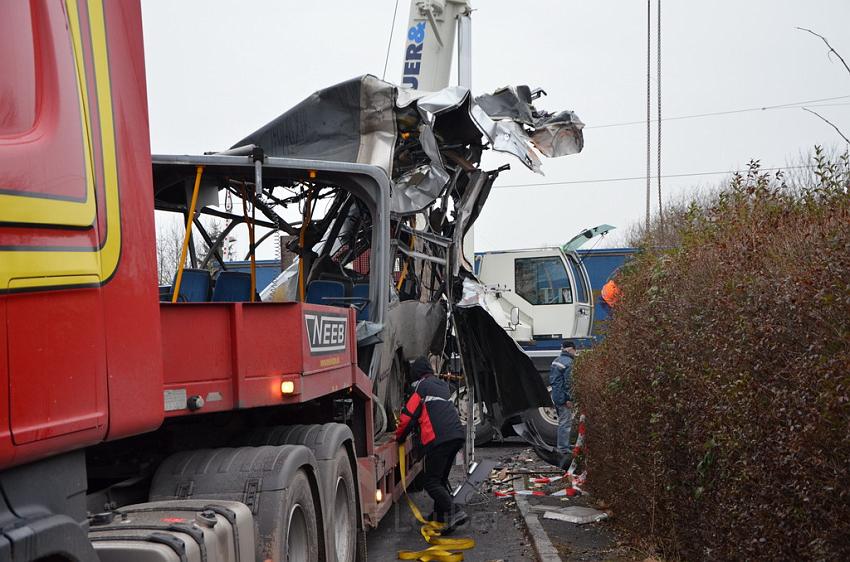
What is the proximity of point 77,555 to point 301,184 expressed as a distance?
6.08m

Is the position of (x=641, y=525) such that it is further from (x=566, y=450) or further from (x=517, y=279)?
(x=517, y=279)

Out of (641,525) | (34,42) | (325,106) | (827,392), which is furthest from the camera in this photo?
(325,106)

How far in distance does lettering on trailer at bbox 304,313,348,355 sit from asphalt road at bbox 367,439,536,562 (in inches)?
118

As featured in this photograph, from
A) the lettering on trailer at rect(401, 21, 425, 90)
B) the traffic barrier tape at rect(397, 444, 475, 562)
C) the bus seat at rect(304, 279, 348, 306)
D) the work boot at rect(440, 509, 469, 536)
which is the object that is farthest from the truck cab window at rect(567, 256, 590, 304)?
the bus seat at rect(304, 279, 348, 306)

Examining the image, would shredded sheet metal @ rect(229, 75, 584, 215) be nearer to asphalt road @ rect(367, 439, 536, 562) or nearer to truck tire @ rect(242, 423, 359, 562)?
asphalt road @ rect(367, 439, 536, 562)

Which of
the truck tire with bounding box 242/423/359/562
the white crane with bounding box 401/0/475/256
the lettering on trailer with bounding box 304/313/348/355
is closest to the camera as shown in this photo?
the lettering on trailer with bounding box 304/313/348/355

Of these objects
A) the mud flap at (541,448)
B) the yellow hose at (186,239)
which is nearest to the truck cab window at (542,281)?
the mud flap at (541,448)

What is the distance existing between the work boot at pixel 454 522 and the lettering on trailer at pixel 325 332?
11.9 feet

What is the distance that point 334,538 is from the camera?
6234 millimetres

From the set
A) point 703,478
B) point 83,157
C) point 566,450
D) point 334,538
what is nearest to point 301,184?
point 334,538

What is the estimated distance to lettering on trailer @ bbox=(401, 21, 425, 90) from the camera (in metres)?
14.6

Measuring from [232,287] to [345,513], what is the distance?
305 centimetres

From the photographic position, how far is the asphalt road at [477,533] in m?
9.03

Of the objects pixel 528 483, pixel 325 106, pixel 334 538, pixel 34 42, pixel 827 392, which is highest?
pixel 325 106
